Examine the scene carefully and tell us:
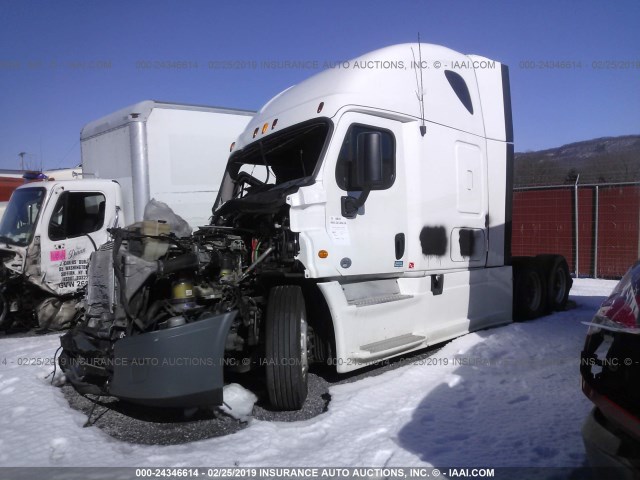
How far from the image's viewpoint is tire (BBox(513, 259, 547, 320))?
7.74 metres

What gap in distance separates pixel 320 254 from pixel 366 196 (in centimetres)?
84

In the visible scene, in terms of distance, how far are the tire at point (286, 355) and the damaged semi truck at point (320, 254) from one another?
0.04 ft

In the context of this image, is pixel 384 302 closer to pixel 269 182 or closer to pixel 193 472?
pixel 269 182

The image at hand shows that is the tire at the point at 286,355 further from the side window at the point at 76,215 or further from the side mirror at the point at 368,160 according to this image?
the side window at the point at 76,215

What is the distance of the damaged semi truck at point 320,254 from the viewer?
439cm

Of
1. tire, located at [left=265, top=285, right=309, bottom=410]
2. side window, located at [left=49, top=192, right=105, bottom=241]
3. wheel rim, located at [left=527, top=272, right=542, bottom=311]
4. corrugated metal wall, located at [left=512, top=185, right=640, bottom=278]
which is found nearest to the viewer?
tire, located at [left=265, top=285, right=309, bottom=410]

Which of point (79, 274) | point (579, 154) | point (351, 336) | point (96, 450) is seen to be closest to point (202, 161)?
point (79, 274)

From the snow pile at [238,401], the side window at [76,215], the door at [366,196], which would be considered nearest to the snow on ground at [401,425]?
the snow pile at [238,401]

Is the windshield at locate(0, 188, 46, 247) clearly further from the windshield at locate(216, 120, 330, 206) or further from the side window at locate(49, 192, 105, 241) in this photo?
the windshield at locate(216, 120, 330, 206)

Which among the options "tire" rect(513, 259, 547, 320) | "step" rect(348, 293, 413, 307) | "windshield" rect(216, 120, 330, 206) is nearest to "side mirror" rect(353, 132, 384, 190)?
"windshield" rect(216, 120, 330, 206)

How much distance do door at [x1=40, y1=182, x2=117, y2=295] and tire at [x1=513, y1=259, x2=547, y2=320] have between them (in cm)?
631

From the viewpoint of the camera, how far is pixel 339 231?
504cm

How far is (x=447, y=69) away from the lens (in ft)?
21.3

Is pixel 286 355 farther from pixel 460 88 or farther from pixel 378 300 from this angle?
pixel 460 88
